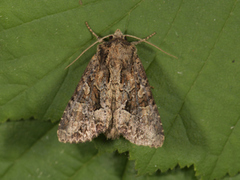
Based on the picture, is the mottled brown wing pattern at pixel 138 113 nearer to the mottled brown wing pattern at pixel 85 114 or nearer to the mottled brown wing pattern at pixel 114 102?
the mottled brown wing pattern at pixel 114 102

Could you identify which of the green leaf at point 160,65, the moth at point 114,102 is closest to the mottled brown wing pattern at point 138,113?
the moth at point 114,102

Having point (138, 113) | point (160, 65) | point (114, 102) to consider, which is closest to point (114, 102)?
point (114, 102)

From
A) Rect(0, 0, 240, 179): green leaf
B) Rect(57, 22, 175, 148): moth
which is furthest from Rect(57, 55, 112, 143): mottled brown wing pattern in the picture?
Rect(0, 0, 240, 179): green leaf

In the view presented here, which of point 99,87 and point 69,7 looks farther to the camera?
point 99,87

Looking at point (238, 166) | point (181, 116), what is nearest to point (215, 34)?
point (181, 116)

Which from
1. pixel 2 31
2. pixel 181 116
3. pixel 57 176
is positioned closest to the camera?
pixel 2 31

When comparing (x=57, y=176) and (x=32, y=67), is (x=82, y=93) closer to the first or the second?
(x=32, y=67)

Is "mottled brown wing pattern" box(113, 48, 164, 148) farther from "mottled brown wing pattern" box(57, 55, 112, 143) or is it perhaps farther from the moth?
"mottled brown wing pattern" box(57, 55, 112, 143)
